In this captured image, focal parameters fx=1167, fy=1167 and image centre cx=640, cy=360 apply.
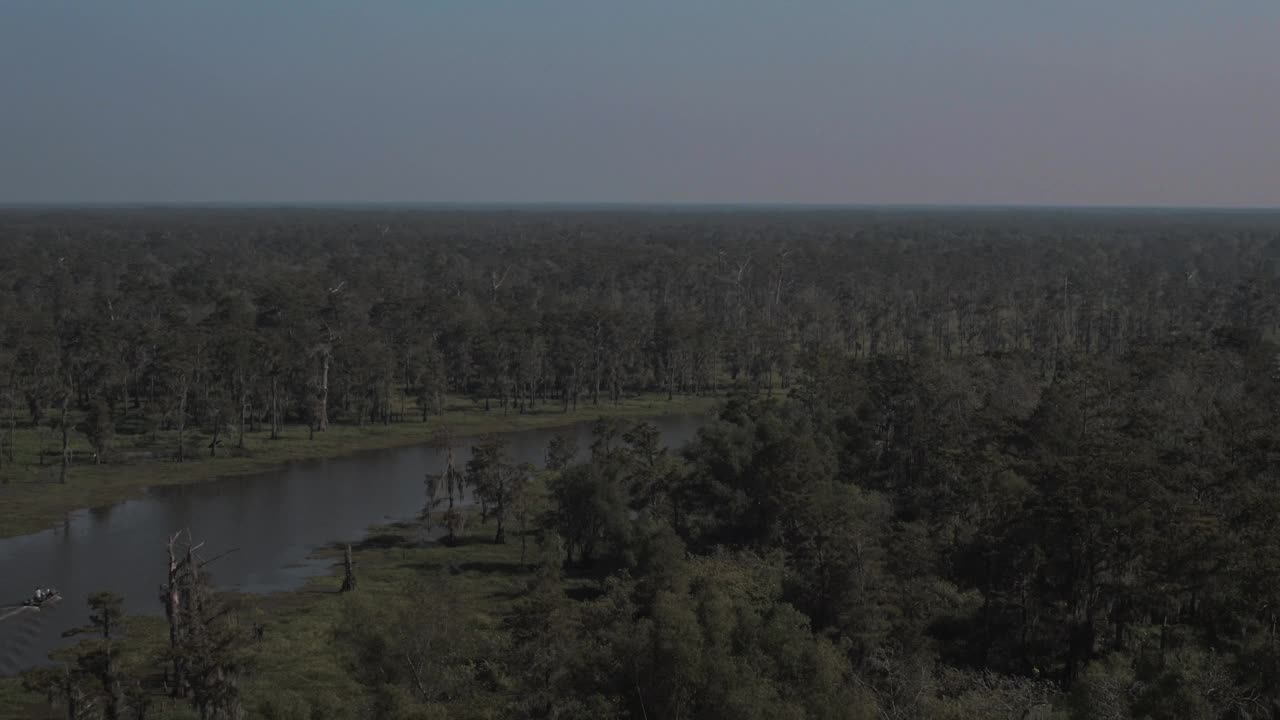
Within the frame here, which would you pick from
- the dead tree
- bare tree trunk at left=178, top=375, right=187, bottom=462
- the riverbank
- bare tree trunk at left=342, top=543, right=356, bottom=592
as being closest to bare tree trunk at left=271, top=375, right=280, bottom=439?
the riverbank

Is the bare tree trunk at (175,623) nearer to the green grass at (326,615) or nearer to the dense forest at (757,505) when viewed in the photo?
the dense forest at (757,505)

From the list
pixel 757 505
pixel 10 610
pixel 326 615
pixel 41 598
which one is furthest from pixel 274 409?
pixel 757 505

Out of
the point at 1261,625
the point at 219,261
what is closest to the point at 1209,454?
the point at 1261,625

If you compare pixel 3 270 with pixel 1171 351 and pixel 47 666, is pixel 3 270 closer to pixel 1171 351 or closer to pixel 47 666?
Answer: pixel 47 666

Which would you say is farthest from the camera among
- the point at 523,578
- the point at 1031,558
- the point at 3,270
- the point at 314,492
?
the point at 3,270

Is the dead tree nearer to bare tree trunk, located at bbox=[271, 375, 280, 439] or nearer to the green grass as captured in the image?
the green grass

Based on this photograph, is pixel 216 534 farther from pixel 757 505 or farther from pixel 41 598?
pixel 757 505
